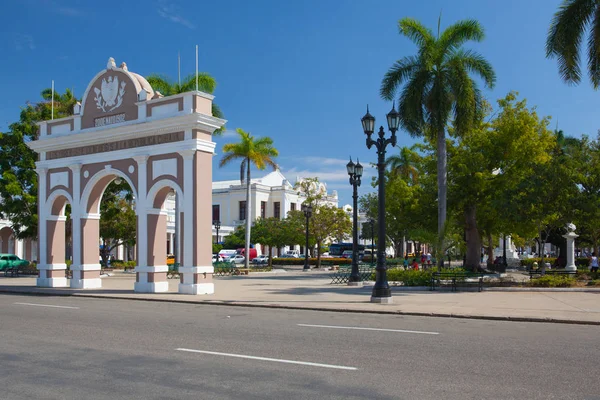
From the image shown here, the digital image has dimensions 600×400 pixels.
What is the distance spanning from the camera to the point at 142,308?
18.0 meters

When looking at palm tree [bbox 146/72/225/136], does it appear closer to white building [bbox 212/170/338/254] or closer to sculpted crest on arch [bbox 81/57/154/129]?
sculpted crest on arch [bbox 81/57/154/129]

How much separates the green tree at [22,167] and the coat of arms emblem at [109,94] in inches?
589

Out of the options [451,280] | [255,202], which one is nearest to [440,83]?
[451,280]

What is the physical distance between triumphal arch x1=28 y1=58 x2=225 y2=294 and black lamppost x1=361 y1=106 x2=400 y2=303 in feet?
22.0

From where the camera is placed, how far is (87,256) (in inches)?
1065

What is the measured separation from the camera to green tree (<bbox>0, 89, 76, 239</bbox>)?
3869 centimetres

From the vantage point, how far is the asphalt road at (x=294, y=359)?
7121 mm

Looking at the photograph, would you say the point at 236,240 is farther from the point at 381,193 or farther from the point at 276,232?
the point at 381,193

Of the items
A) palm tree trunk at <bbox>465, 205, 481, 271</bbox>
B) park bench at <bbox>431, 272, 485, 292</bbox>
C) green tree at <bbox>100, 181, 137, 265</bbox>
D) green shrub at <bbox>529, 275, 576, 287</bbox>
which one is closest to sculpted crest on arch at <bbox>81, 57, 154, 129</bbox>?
park bench at <bbox>431, 272, 485, 292</bbox>

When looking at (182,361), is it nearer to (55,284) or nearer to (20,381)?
(20,381)

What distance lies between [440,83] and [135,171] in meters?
15.2

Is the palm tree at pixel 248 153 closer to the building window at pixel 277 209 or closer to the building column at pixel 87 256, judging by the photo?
the building column at pixel 87 256

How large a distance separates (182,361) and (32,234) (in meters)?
36.7

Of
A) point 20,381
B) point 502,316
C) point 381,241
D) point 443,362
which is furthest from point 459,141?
point 20,381
